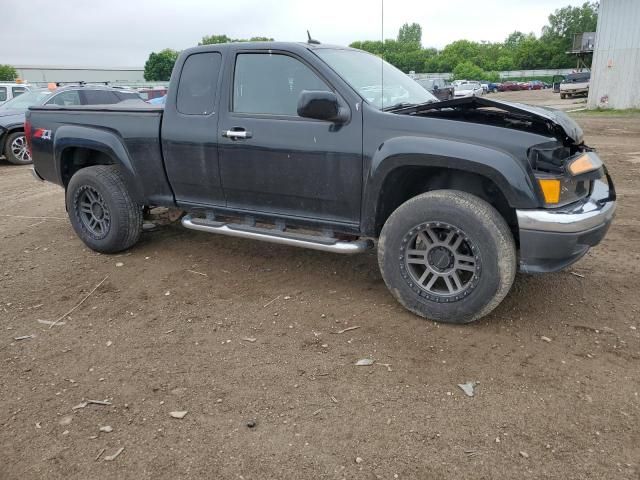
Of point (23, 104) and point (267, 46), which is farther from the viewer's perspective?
point (23, 104)

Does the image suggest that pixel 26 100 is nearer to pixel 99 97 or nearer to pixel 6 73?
pixel 99 97

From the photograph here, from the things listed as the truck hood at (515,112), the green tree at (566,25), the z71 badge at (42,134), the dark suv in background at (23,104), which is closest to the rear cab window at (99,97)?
the dark suv in background at (23,104)

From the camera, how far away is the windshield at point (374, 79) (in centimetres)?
396

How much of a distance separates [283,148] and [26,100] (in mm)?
10626

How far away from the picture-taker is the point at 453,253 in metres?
3.54

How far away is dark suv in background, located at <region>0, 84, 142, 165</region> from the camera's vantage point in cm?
1107

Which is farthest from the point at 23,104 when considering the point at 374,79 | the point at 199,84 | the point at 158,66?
the point at 158,66

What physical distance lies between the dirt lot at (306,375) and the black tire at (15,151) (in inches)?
305

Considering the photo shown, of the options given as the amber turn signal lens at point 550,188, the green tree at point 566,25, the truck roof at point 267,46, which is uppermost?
the green tree at point 566,25

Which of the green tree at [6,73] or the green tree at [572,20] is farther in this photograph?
the green tree at [572,20]

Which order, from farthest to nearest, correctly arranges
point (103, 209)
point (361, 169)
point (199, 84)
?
point (103, 209), point (199, 84), point (361, 169)

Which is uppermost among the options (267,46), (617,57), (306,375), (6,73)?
(6,73)

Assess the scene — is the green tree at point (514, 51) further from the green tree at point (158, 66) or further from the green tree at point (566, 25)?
the green tree at point (158, 66)

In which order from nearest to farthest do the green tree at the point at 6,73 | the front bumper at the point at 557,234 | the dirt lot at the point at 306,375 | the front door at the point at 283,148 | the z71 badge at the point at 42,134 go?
the dirt lot at the point at 306,375 → the front bumper at the point at 557,234 → the front door at the point at 283,148 → the z71 badge at the point at 42,134 → the green tree at the point at 6,73
